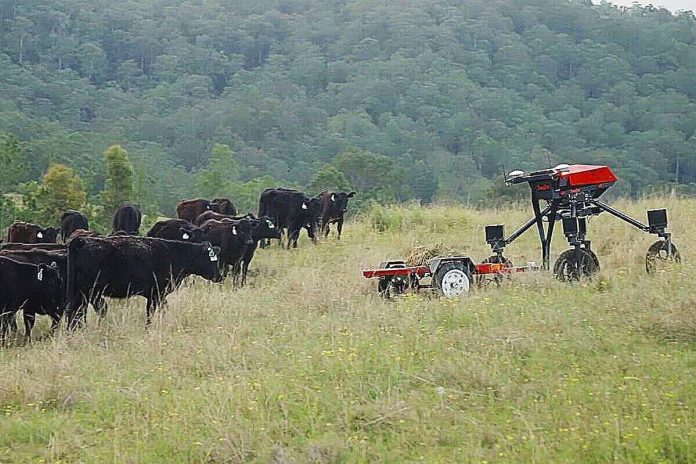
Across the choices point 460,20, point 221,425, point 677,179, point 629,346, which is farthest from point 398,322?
point 460,20

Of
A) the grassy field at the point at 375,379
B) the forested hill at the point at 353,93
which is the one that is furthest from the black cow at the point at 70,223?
the forested hill at the point at 353,93

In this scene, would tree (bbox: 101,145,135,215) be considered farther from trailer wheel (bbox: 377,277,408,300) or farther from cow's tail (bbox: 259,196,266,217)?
trailer wheel (bbox: 377,277,408,300)

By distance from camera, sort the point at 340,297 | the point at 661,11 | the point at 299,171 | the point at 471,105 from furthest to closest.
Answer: the point at 661,11 < the point at 471,105 < the point at 299,171 < the point at 340,297

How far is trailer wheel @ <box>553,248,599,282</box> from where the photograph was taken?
35.0ft

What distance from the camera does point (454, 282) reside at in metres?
10.5

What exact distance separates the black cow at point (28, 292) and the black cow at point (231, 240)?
4.21 m

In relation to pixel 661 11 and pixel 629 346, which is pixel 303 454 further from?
pixel 661 11

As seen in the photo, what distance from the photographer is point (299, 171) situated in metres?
45.9

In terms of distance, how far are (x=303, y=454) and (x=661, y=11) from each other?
68.9m

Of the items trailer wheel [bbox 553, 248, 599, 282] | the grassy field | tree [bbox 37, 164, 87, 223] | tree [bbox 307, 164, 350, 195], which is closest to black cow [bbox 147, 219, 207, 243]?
the grassy field

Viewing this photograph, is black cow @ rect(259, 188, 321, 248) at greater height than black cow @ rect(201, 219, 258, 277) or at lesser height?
greater

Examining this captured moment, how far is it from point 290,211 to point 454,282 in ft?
30.2

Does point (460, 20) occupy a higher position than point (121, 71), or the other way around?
point (460, 20)

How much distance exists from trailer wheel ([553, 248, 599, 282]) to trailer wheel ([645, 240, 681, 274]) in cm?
70
